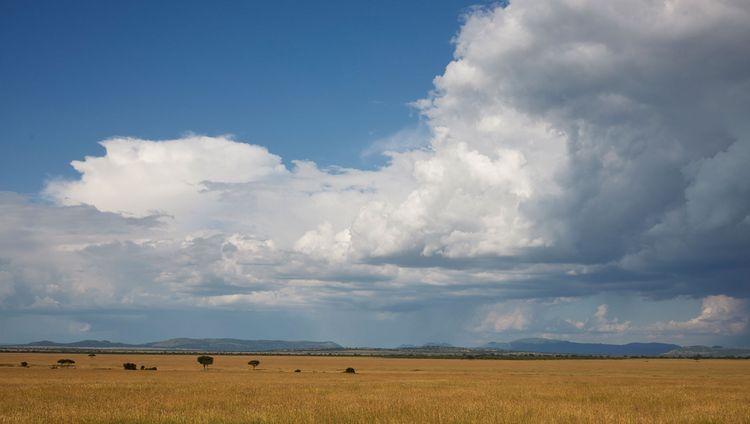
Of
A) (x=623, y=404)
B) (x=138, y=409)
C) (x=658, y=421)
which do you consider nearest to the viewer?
(x=658, y=421)

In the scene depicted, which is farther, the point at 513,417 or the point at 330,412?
the point at 330,412

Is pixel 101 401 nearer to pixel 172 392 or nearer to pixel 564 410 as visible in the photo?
pixel 172 392

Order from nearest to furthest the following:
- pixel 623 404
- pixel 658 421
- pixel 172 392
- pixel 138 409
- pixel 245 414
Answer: pixel 658 421 < pixel 245 414 < pixel 138 409 < pixel 623 404 < pixel 172 392

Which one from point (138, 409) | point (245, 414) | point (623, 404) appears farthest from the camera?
point (623, 404)

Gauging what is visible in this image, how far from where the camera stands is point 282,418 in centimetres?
2922

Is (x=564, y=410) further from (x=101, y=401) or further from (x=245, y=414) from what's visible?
(x=101, y=401)

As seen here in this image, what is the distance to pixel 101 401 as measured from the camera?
127ft

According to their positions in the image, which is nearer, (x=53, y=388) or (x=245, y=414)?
(x=245, y=414)

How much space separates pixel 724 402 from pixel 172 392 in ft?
125

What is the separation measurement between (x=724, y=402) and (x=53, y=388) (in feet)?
159

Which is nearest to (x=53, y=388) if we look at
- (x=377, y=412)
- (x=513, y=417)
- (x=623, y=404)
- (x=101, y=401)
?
(x=101, y=401)

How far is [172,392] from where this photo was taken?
4728 centimetres

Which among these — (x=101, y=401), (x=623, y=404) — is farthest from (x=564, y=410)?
(x=101, y=401)

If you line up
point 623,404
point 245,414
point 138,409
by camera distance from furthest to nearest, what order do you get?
point 623,404 < point 138,409 < point 245,414
